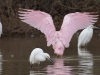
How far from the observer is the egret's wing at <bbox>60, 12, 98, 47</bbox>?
14.9 m

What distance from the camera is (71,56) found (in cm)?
1569

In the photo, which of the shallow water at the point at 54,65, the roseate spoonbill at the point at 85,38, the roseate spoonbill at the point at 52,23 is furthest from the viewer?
the roseate spoonbill at the point at 85,38

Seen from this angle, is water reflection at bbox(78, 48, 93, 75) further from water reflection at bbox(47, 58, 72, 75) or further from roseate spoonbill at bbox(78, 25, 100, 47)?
roseate spoonbill at bbox(78, 25, 100, 47)

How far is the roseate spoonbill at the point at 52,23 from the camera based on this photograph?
14742 mm

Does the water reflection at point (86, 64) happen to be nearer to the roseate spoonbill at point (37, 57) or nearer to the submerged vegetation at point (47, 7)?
the roseate spoonbill at point (37, 57)

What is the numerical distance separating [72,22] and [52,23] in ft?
2.30

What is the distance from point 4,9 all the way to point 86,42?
883 centimetres

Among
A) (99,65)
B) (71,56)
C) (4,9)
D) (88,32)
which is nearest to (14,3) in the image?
(4,9)

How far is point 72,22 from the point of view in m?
15.1

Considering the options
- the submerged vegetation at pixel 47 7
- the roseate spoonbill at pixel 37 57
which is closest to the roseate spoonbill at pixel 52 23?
the roseate spoonbill at pixel 37 57

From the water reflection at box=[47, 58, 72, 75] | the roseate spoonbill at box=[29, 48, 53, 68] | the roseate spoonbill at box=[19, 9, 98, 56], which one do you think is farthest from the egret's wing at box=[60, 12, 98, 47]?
the roseate spoonbill at box=[29, 48, 53, 68]

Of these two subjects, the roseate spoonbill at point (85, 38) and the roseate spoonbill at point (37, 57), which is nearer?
the roseate spoonbill at point (37, 57)

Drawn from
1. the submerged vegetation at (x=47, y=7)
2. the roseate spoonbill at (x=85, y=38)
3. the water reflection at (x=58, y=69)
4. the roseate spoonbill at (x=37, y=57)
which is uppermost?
the submerged vegetation at (x=47, y=7)

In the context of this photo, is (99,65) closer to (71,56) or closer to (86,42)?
(71,56)
